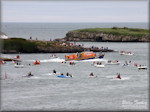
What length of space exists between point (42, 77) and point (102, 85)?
64.5ft

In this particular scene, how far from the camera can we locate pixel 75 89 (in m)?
94.2

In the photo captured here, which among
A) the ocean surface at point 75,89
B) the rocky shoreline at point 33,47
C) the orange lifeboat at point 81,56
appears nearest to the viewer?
the ocean surface at point 75,89

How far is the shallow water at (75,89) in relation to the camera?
79562 millimetres

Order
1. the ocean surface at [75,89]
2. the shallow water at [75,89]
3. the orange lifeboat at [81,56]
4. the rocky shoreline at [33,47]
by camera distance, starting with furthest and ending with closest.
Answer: the rocky shoreline at [33,47]
the orange lifeboat at [81,56]
the shallow water at [75,89]
the ocean surface at [75,89]

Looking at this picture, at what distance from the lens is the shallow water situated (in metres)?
79.6

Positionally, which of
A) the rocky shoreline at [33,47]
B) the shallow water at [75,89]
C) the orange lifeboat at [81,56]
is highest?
the rocky shoreline at [33,47]

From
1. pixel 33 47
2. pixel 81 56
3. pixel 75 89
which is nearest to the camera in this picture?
pixel 75 89

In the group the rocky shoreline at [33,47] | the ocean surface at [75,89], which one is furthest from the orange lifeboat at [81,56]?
the rocky shoreline at [33,47]

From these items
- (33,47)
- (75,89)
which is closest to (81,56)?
(33,47)

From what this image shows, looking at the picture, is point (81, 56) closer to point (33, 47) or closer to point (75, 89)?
point (33, 47)

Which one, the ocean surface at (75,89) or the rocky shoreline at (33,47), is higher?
the rocky shoreline at (33,47)

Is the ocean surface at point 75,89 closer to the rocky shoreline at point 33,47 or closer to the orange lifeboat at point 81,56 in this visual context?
the orange lifeboat at point 81,56

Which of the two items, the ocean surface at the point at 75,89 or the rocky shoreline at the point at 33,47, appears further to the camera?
the rocky shoreline at the point at 33,47

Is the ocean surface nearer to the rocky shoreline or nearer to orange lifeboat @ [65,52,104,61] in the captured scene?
orange lifeboat @ [65,52,104,61]
